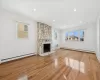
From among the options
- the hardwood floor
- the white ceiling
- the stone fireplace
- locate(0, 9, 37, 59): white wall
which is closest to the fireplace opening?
the stone fireplace

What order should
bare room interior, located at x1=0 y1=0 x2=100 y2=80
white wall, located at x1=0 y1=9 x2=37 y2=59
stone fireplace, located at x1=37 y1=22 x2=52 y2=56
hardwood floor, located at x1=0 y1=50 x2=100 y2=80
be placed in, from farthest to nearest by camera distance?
stone fireplace, located at x1=37 y1=22 x2=52 y2=56 < white wall, located at x1=0 y1=9 x2=37 y2=59 < bare room interior, located at x1=0 y1=0 x2=100 y2=80 < hardwood floor, located at x1=0 y1=50 x2=100 y2=80

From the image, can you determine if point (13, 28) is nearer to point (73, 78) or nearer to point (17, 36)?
point (17, 36)

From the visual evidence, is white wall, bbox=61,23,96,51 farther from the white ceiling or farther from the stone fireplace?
the stone fireplace

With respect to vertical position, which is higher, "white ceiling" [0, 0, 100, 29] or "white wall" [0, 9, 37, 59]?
"white ceiling" [0, 0, 100, 29]

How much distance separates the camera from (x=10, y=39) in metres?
3.41

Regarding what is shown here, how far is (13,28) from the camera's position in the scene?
11.7ft

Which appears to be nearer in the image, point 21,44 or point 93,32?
point 21,44

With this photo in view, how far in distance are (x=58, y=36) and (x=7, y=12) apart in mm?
6167

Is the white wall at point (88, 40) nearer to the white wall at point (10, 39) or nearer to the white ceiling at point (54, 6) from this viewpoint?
the white ceiling at point (54, 6)

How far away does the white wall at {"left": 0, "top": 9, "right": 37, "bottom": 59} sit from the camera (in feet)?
10.3

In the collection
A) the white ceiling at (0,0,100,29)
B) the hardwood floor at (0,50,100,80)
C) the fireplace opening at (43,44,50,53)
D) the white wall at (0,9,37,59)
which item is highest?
the white ceiling at (0,0,100,29)

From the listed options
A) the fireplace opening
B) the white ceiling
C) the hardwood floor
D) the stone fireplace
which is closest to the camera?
the hardwood floor

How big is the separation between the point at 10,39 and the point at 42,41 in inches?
95.8

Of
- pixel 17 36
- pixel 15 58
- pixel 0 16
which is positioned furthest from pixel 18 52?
pixel 0 16
